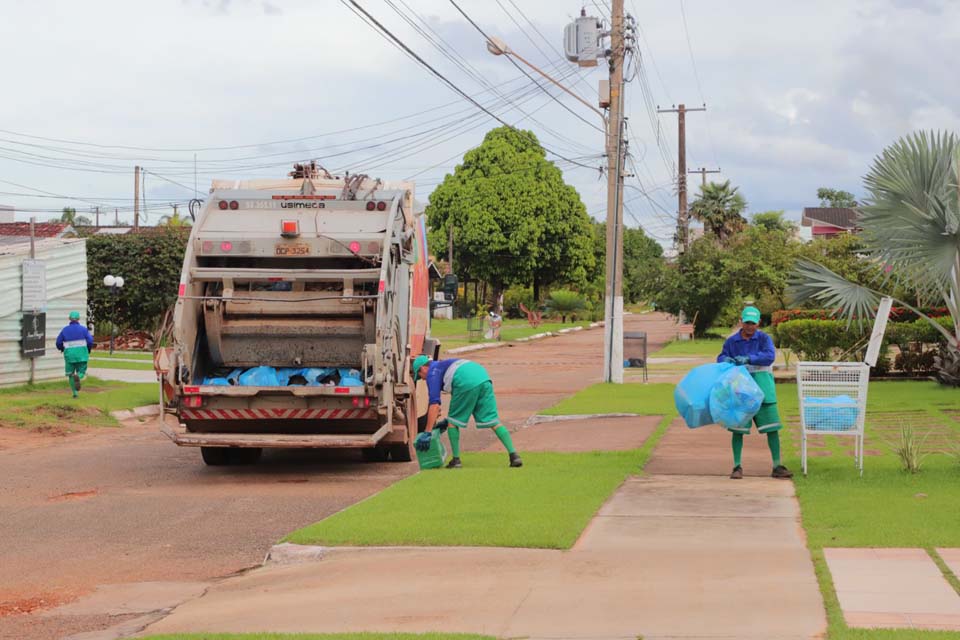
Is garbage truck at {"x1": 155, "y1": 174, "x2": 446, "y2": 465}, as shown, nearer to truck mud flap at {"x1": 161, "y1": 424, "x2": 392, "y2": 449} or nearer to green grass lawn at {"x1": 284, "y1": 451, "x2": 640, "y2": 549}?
truck mud flap at {"x1": 161, "y1": 424, "x2": 392, "y2": 449}

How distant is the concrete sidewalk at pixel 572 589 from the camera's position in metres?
6.74

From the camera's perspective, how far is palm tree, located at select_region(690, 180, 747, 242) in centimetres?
6725

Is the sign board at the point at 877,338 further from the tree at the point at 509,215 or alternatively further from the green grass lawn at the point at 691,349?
the tree at the point at 509,215

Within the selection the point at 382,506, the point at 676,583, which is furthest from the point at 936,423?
the point at 676,583

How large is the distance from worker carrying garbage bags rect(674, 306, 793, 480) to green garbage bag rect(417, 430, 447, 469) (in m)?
2.85

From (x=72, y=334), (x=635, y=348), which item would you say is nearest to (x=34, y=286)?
(x=72, y=334)

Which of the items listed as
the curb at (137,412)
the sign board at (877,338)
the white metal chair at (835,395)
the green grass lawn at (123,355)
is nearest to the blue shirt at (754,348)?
the white metal chair at (835,395)

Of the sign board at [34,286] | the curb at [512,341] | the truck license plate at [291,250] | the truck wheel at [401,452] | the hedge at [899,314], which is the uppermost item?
the truck license plate at [291,250]

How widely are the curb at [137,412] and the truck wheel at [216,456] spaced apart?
20.1 feet

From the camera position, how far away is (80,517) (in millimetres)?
11617

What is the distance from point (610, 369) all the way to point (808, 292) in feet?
23.0

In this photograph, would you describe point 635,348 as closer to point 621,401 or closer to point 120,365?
point 621,401

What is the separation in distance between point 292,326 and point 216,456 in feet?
7.32

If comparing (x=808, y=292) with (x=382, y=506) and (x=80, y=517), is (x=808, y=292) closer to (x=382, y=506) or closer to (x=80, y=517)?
(x=382, y=506)
